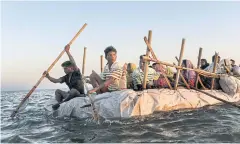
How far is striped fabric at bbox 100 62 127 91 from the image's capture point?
25.6 ft

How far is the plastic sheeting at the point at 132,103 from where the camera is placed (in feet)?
23.6

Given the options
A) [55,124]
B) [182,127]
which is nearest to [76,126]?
[55,124]

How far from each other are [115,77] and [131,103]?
3.66 feet

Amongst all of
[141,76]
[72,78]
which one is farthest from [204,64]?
[72,78]

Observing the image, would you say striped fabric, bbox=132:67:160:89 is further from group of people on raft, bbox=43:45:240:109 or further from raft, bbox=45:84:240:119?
raft, bbox=45:84:240:119

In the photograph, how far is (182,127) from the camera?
6.18 m

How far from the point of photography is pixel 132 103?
726 centimetres

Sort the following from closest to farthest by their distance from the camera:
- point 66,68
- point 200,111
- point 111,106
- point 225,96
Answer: point 111,106 → point 200,111 → point 66,68 → point 225,96

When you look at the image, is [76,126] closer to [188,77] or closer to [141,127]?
[141,127]

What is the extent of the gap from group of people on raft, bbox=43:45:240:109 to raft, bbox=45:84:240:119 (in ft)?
1.71

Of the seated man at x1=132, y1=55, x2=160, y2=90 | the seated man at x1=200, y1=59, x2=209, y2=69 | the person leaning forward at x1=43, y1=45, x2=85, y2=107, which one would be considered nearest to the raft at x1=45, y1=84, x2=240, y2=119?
the person leaning forward at x1=43, y1=45, x2=85, y2=107

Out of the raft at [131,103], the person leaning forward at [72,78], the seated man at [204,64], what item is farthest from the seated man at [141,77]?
the seated man at [204,64]

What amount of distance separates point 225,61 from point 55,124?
8983mm

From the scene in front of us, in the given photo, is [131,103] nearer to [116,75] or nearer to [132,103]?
[132,103]
